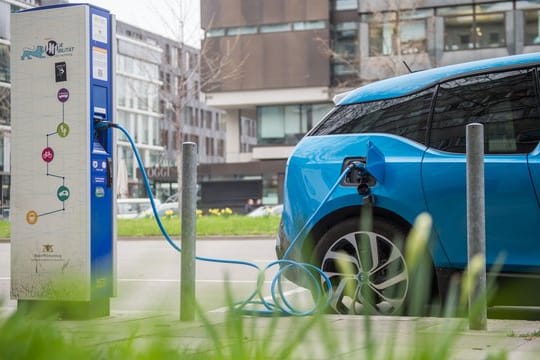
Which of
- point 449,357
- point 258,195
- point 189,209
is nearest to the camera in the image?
point 449,357

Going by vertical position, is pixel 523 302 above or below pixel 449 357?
below

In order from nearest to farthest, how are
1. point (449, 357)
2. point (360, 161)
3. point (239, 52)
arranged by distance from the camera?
point (449, 357), point (360, 161), point (239, 52)

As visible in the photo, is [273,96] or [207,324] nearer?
[207,324]

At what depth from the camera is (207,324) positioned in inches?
62.1

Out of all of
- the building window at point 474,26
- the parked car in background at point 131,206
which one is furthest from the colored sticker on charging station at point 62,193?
the building window at point 474,26

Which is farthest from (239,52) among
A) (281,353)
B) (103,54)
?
(281,353)

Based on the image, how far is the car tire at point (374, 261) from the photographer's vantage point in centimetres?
612

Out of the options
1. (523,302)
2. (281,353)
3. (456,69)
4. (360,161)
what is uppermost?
(456,69)

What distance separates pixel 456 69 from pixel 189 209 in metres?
2.05

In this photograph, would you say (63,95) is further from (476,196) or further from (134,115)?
(134,115)

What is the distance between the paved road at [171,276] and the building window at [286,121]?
3777 cm

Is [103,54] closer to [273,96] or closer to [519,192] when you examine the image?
[519,192]

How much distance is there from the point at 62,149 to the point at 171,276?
16.5 feet

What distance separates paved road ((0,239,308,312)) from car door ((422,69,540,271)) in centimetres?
136
